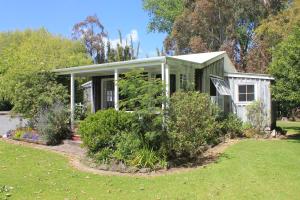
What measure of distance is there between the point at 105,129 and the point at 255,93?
8708 mm

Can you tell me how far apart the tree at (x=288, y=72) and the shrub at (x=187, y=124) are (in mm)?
4377

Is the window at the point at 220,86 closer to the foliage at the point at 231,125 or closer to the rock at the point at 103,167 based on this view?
the foliage at the point at 231,125

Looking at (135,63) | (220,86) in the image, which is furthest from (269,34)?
(135,63)

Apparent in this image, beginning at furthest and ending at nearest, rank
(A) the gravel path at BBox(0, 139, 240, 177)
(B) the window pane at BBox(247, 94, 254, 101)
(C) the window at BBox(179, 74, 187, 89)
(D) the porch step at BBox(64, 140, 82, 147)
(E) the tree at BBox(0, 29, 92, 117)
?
(B) the window pane at BBox(247, 94, 254, 101) → (E) the tree at BBox(0, 29, 92, 117) → (C) the window at BBox(179, 74, 187, 89) → (D) the porch step at BBox(64, 140, 82, 147) → (A) the gravel path at BBox(0, 139, 240, 177)

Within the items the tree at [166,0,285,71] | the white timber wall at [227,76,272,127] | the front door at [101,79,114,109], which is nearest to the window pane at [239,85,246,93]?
the white timber wall at [227,76,272,127]

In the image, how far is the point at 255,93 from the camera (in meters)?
16.7

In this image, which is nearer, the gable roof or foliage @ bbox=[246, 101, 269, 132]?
the gable roof

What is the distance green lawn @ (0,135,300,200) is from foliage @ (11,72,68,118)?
416cm

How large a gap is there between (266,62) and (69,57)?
18231 mm

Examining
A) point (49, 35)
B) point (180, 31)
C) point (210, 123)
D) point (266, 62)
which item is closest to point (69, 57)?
point (49, 35)

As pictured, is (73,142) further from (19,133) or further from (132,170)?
(132,170)

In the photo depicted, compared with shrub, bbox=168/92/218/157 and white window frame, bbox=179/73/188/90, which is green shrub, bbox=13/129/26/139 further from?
shrub, bbox=168/92/218/157

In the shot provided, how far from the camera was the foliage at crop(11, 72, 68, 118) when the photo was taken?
1562 cm

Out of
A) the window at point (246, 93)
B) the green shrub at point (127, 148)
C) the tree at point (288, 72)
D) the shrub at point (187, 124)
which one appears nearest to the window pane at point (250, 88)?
the window at point (246, 93)
